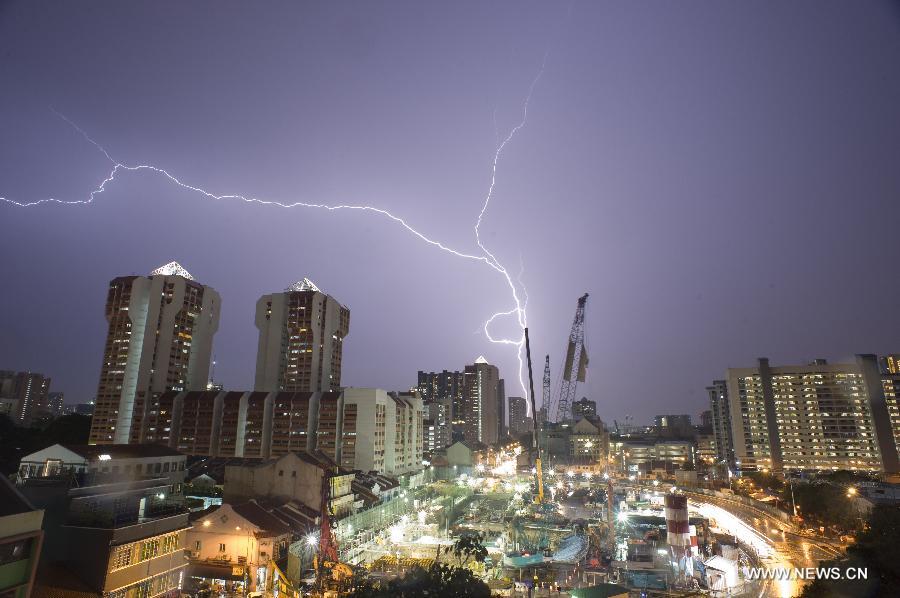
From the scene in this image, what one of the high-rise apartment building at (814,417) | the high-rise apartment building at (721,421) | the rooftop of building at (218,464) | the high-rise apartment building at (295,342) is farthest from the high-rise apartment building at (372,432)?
the high-rise apartment building at (721,421)

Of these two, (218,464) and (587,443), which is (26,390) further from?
(587,443)

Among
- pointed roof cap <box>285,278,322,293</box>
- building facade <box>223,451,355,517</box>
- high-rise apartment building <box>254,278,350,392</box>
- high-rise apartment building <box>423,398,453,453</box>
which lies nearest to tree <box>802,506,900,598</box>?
building facade <box>223,451,355,517</box>

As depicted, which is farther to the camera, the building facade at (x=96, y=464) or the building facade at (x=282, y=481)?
the building facade at (x=96, y=464)

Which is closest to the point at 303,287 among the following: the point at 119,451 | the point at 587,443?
the point at 119,451

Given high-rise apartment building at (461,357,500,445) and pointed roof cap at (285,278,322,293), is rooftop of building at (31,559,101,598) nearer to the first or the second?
pointed roof cap at (285,278,322,293)

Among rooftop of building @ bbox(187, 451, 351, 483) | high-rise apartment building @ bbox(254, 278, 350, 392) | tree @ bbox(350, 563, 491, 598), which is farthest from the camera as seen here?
high-rise apartment building @ bbox(254, 278, 350, 392)

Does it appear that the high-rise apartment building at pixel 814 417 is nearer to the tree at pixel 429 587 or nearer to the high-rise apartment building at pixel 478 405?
the high-rise apartment building at pixel 478 405

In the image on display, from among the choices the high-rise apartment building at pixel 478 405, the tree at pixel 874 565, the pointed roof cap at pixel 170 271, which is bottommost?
the tree at pixel 874 565
